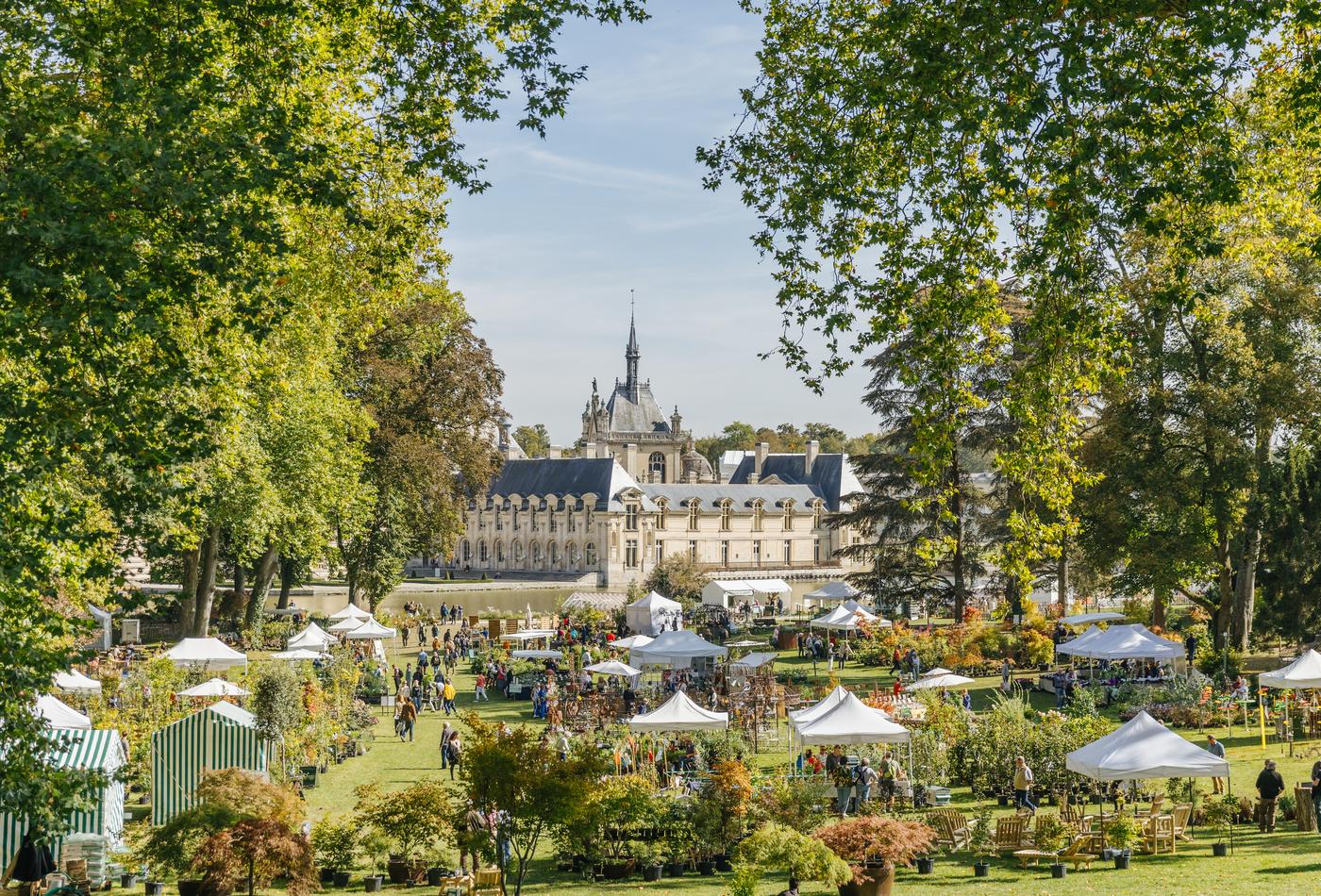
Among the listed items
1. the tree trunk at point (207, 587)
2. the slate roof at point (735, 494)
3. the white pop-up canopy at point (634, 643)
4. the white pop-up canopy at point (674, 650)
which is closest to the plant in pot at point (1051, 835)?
the white pop-up canopy at point (674, 650)

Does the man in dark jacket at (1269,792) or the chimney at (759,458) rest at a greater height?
the chimney at (759,458)

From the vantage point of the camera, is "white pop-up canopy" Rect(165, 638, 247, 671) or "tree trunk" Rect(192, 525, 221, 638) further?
"tree trunk" Rect(192, 525, 221, 638)

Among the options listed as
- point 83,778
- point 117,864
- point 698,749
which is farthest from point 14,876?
point 698,749

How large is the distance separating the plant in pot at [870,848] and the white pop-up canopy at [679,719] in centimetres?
684

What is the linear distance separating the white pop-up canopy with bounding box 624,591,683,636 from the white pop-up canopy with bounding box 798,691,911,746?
2331 centimetres

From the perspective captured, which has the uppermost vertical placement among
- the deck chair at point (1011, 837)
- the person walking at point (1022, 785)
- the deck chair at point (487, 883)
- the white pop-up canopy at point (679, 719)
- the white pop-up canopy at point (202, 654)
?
the white pop-up canopy at point (202, 654)

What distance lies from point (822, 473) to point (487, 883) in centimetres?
8889

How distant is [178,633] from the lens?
44.3 metres

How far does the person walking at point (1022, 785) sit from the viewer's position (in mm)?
18594

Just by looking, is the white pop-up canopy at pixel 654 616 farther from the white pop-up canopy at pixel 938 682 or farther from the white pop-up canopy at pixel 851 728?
the white pop-up canopy at pixel 851 728

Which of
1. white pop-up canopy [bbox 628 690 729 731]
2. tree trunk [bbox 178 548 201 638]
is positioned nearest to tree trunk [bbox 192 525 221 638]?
tree trunk [bbox 178 548 201 638]

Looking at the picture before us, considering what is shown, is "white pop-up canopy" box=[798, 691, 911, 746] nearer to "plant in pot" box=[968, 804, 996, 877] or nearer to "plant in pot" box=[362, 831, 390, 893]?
"plant in pot" box=[968, 804, 996, 877]

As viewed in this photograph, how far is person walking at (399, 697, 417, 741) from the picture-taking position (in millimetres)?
27312

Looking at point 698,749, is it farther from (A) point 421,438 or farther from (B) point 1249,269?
(A) point 421,438
